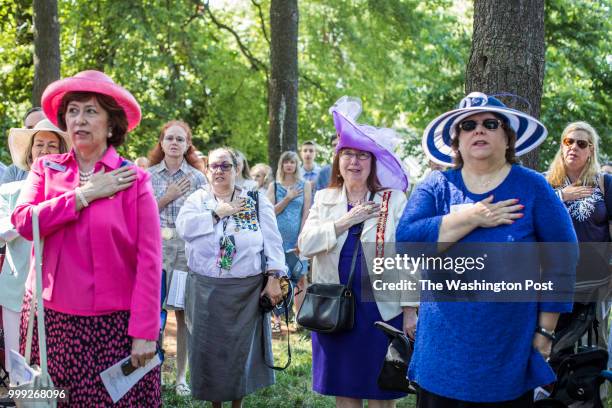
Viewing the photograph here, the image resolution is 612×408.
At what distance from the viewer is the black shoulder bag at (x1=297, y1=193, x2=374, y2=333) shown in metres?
4.68

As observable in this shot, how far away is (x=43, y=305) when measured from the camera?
11.1 feet

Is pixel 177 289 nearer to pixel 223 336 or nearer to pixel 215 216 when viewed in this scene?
pixel 223 336

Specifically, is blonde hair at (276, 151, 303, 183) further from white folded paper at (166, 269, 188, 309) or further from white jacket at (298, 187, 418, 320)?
white jacket at (298, 187, 418, 320)

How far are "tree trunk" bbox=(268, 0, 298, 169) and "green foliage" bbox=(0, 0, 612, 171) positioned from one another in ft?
13.8

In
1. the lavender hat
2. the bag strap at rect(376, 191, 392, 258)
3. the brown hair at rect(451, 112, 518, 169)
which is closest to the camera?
the brown hair at rect(451, 112, 518, 169)

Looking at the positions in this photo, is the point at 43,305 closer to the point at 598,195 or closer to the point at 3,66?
the point at 598,195

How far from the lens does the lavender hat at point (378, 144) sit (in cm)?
492

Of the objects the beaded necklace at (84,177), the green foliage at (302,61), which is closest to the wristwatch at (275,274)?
the beaded necklace at (84,177)

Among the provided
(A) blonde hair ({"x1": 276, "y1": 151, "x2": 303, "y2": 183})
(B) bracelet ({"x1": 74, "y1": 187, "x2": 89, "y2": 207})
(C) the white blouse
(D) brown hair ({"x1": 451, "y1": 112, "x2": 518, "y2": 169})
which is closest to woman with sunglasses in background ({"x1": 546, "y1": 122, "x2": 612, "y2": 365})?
(C) the white blouse

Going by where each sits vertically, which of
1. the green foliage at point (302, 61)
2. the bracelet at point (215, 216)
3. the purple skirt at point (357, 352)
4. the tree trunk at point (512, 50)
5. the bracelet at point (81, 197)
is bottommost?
the purple skirt at point (357, 352)

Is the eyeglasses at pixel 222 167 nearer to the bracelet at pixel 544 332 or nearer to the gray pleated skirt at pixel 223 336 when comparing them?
the gray pleated skirt at pixel 223 336

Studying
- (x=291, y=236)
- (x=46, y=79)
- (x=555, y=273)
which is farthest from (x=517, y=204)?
(x=46, y=79)

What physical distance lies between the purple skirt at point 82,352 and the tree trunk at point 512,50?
325cm

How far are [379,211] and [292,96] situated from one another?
722 cm
